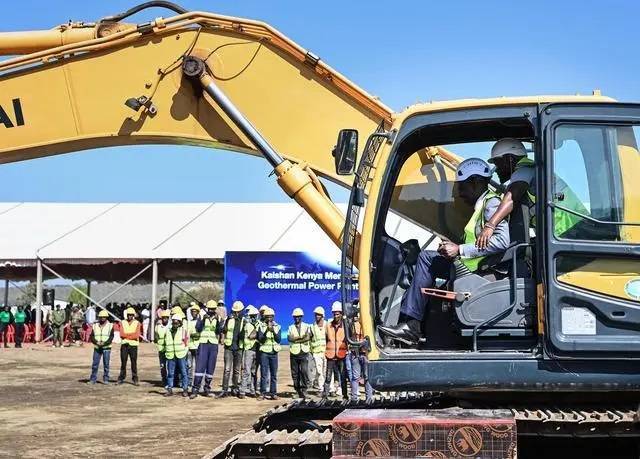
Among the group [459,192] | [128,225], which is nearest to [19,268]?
[128,225]

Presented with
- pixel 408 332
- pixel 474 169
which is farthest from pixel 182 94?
pixel 408 332

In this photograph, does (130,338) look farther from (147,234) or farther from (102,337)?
(147,234)

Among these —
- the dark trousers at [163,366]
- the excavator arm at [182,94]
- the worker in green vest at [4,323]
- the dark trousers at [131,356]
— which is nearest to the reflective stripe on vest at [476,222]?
the excavator arm at [182,94]

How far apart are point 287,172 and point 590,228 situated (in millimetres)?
2822

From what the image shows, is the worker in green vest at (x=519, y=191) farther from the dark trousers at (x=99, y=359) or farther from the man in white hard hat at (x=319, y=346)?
the dark trousers at (x=99, y=359)

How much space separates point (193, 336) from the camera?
64.3 feet

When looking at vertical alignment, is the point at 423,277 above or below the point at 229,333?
above

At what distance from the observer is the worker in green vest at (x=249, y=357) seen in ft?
62.4

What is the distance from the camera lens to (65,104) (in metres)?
7.39

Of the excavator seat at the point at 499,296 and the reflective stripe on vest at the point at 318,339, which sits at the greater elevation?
the excavator seat at the point at 499,296

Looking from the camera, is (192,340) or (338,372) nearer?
(338,372)

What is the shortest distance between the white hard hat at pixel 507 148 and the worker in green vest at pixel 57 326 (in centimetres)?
3145

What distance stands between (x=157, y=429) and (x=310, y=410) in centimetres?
785

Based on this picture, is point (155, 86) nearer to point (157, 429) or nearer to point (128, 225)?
point (157, 429)
